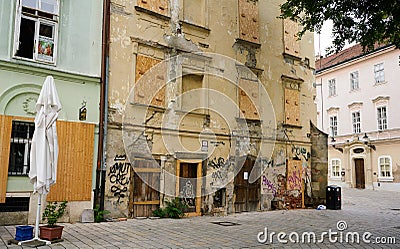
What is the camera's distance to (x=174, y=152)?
12742mm

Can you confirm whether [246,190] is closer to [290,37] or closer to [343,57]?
[290,37]

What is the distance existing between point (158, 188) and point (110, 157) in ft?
6.66

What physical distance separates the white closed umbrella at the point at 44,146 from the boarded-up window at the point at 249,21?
377 inches

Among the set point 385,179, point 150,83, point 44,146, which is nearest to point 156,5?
point 150,83

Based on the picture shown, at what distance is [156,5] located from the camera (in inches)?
507

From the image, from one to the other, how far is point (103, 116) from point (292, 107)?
9245 mm

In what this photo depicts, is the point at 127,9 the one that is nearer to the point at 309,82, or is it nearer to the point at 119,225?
the point at 119,225

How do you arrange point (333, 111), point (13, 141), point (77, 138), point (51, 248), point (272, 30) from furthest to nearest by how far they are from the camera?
point (333, 111) < point (272, 30) < point (77, 138) < point (13, 141) < point (51, 248)

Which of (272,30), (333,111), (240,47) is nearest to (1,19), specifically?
(240,47)

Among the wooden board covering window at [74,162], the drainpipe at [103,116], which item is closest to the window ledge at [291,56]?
the drainpipe at [103,116]

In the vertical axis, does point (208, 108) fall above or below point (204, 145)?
above

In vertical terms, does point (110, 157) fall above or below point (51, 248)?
above

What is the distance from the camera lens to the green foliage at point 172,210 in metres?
12.0

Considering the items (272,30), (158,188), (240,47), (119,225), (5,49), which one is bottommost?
(119,225)
